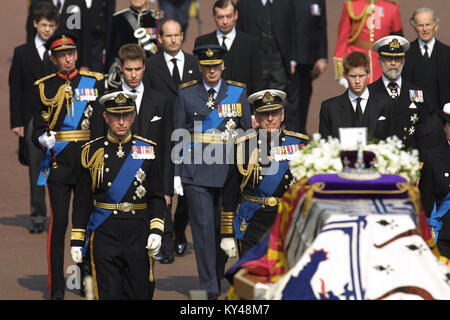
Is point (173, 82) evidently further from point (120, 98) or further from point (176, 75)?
point (120, 98)

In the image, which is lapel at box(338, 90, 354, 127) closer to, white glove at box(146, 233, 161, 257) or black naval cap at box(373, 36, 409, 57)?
black naval cap at box(373, 36, 409, 57)

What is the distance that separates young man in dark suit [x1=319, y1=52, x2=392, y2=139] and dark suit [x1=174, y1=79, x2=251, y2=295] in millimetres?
976

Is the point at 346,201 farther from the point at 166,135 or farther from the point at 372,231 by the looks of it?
the point at 166,135

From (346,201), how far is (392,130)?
366 cm

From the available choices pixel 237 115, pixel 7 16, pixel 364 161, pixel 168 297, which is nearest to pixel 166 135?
pixel 237 115

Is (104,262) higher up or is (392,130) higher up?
(392,130)

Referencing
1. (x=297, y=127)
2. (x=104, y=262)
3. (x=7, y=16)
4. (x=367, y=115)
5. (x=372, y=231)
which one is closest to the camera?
(x=372, y=231)

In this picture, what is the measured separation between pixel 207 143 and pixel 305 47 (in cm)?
479

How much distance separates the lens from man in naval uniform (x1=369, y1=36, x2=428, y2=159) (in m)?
11.6

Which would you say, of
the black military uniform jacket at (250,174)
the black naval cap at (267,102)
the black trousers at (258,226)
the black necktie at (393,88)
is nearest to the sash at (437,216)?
the black military uniform jacket at (250,174)

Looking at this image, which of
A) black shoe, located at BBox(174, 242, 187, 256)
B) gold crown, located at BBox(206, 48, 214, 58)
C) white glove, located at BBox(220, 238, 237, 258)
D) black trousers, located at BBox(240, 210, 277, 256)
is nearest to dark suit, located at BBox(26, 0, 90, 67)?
black shoe, located at BBox(174, 242, 187, 256)

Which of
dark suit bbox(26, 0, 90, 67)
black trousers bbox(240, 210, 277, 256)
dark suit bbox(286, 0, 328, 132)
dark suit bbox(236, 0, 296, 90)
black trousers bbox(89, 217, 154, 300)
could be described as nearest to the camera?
black trousers bbox(89, 217, 154, 300)

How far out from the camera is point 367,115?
432 inches

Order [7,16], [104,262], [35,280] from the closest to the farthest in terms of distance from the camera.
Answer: [104,262], [35,280], [7,16]
